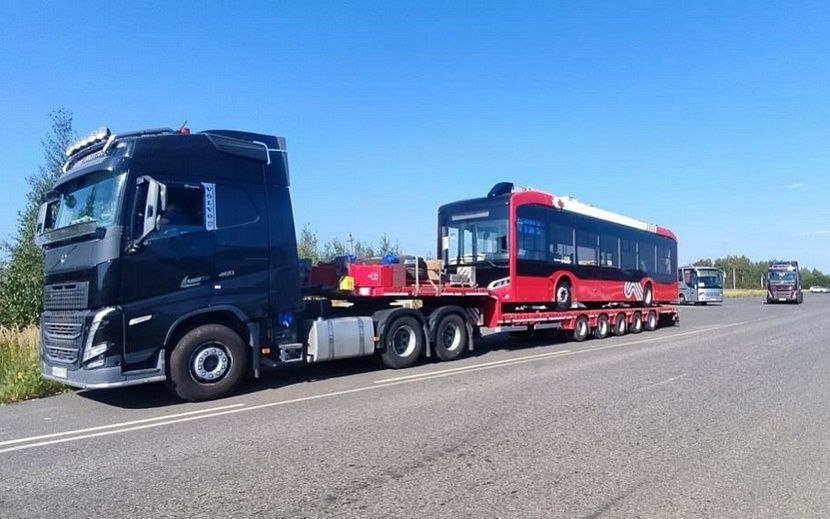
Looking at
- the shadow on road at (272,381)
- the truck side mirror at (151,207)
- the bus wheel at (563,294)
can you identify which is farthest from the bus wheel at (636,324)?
the truck side mirror at (151,207)

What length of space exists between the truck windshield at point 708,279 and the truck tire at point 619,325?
28.5 m

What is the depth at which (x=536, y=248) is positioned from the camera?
49.4ft

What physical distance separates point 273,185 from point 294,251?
105 cm

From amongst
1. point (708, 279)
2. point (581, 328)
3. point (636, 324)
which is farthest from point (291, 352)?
point (708, 279)

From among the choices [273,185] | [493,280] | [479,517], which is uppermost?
[273,185]

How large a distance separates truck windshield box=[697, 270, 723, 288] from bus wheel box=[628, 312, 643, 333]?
89.0ft

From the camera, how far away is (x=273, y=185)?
376 inches

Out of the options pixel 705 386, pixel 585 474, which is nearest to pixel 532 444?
pixel 585 474

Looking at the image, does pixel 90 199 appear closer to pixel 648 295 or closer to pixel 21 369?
pixel 21 369

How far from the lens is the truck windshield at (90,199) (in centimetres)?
804

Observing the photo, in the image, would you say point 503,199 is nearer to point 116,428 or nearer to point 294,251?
point 294,251

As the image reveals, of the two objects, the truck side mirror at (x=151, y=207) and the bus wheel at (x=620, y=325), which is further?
the bus wheel at (x=620, y=325)

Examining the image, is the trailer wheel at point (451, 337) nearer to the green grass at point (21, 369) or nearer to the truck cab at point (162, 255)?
the truck cab at point (162, 255)

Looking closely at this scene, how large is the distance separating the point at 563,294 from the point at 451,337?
4.73 meters
